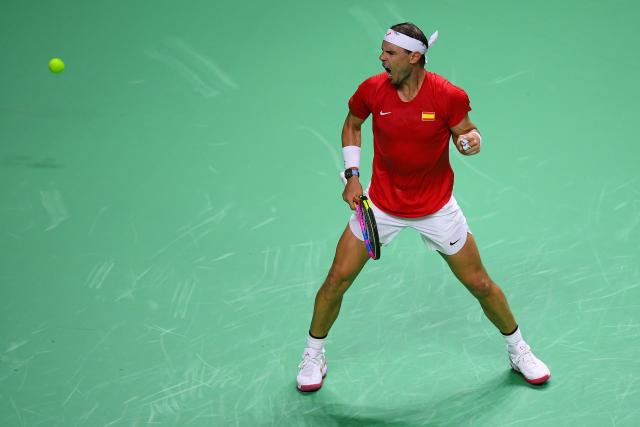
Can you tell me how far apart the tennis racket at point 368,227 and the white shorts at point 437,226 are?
0.13m

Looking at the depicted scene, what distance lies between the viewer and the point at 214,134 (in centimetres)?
849

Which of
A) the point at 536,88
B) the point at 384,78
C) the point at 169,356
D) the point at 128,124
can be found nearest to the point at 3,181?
the point at 128,124

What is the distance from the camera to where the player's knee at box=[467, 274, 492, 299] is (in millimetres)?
5496

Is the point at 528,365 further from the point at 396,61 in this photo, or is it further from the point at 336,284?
the point at 396,61

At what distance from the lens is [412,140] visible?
5.23 m

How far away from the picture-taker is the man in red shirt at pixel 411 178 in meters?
5.16

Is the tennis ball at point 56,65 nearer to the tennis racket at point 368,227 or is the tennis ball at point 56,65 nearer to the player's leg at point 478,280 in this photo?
the tennis racket at point 368,227

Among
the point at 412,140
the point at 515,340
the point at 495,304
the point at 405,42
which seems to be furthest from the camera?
the point at 515,340

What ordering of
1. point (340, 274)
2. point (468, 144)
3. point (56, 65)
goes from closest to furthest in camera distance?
point (468, 144), point (340, 274), point (56, 65)

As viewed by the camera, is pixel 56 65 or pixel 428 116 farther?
pixel 56 65

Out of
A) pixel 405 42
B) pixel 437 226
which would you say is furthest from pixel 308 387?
pixel 405 42

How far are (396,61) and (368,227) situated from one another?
892mm

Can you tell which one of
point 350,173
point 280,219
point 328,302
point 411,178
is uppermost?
point 411,178

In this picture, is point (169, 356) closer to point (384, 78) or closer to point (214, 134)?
point (384, 78)
